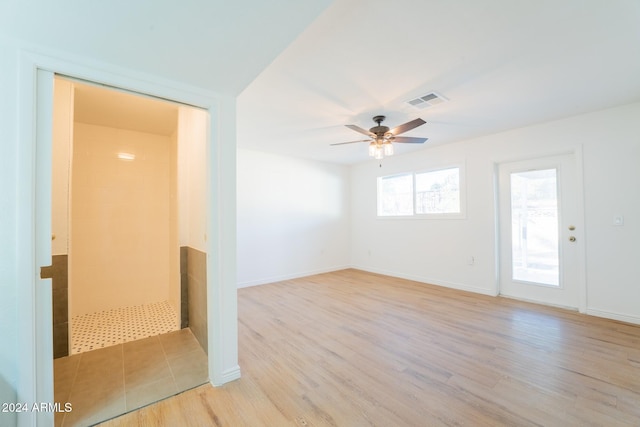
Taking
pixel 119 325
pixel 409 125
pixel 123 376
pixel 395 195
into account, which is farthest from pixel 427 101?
pixel 119 325

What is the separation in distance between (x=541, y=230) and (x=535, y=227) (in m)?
0.08

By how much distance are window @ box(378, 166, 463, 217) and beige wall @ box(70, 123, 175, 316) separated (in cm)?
420

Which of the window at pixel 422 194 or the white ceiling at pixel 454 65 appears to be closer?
the white ceiling at pixel 454 65

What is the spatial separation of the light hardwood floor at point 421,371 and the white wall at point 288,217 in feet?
4.84

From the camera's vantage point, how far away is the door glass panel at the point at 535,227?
354cm

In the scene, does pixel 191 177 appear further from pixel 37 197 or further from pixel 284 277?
pixel 284 277

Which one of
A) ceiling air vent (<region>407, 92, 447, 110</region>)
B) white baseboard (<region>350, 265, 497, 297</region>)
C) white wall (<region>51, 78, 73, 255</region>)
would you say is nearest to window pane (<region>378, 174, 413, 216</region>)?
white baseboard (<region>350, 265, 497, 297</region>)

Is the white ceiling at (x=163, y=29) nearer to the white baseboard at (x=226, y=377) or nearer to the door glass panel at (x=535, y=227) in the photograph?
the white baseboard at (x=226, y=377)

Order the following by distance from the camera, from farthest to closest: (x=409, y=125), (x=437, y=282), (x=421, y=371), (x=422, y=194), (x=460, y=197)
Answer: (x=422, y=194) → (x=437, y=282) → (x=460, y=197) → (x=409, y=125) → (x=421, y=371)

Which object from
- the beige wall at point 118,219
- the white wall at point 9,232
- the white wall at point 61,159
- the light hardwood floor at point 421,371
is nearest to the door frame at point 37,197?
the white wall at point 9,232

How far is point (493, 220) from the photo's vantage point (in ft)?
13.0

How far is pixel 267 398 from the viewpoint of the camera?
5.71 ft

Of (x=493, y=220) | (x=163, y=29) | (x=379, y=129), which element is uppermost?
(x=379, y=129)

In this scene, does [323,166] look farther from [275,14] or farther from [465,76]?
[275,14]
